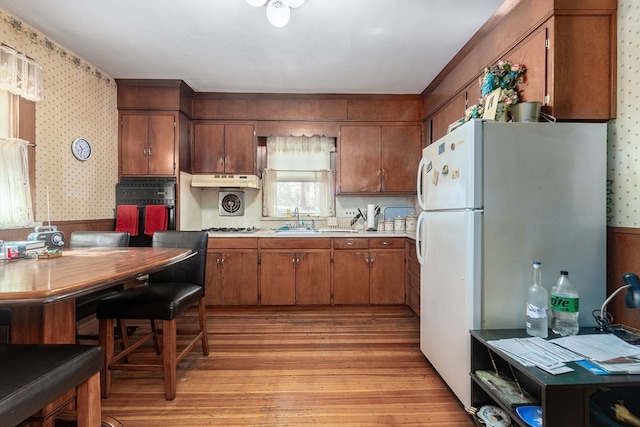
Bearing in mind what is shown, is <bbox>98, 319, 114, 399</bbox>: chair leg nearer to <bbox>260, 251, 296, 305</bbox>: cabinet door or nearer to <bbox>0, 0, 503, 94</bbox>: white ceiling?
<bbox>260, 251, 296, 305</bbox>: cabinet door

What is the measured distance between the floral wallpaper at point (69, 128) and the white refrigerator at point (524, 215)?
3176 millimetres

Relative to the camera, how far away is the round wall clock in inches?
107

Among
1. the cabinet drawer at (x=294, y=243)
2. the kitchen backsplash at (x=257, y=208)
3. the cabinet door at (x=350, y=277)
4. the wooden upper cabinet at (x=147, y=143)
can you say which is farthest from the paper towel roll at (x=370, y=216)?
the wooden upper cabinet at (x=147, y=143)

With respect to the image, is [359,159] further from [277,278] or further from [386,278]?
[277,278]

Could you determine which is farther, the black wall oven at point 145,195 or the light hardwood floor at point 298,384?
the black wall oven at point 145,195

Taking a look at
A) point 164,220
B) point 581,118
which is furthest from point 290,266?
point 581,118

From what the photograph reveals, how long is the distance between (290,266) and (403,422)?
1.93 metres

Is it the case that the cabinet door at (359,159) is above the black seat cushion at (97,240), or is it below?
above

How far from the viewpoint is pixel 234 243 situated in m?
3.27

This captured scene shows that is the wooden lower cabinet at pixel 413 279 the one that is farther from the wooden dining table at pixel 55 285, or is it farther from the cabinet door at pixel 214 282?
the wooden dining table at pixel 55 285

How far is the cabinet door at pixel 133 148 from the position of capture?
128 inches

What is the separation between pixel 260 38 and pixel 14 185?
2122mm

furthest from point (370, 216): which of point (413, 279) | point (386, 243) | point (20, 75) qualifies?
point (20, 75)

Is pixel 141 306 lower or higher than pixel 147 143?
lower
